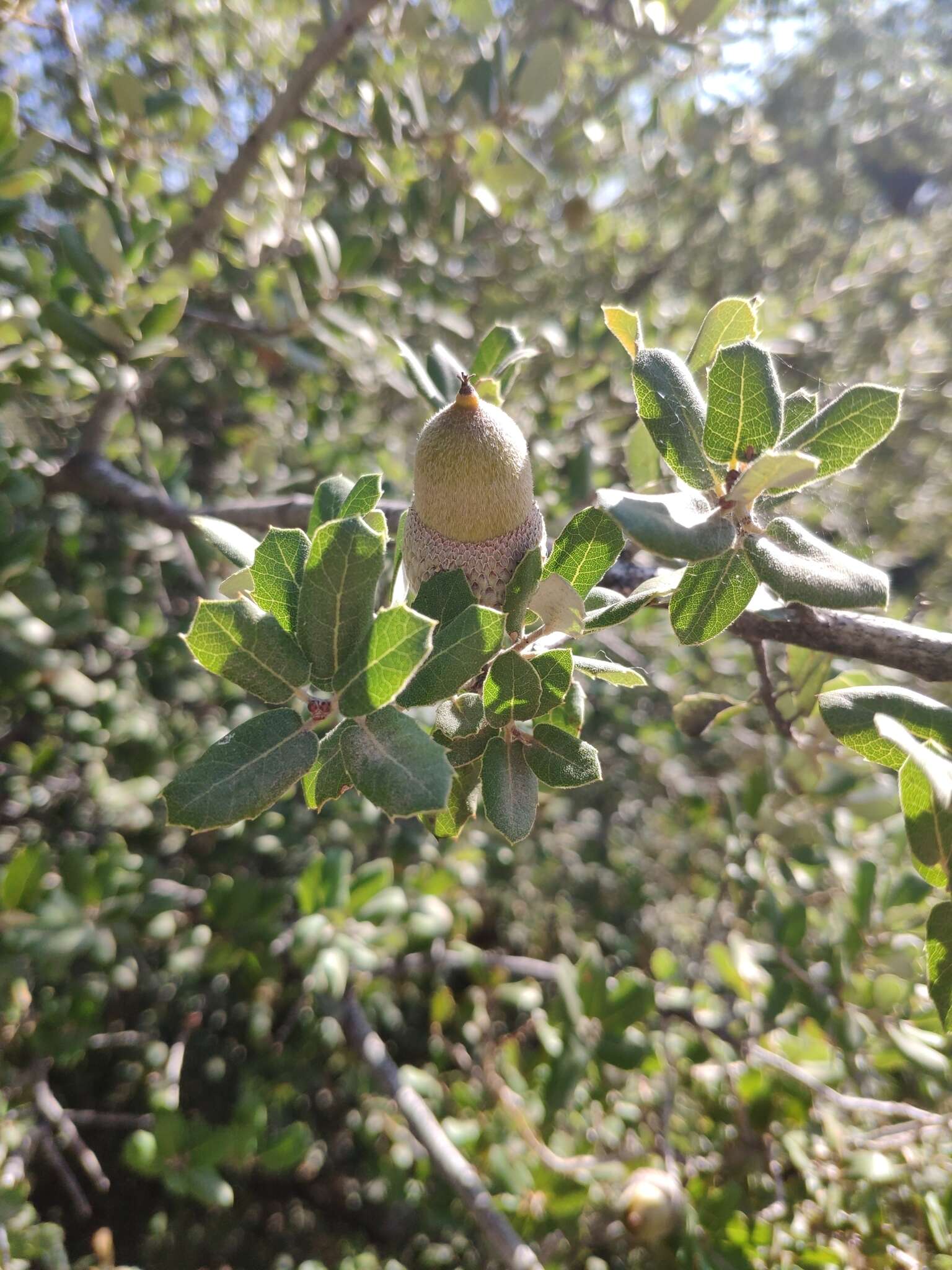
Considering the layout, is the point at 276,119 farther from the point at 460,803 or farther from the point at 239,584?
the point at 460,803

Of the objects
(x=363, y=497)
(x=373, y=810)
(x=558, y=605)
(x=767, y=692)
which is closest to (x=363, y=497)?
Answer: (x=363, y=497)

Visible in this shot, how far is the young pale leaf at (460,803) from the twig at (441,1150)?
107cm

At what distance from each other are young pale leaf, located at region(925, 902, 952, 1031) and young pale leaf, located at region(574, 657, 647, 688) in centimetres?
37

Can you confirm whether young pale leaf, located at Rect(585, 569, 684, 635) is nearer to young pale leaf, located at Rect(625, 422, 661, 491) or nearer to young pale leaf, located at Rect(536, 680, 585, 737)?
young pale leaf, located at Rect(536, 680, 585, 737)

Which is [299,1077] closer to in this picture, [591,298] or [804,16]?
[591,298]

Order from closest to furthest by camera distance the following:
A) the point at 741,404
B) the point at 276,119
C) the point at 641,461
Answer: the point at 741,404, the point at 641,461, the point at 276,119

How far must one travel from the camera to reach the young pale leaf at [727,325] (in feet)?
2.66

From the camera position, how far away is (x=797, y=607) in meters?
0.85

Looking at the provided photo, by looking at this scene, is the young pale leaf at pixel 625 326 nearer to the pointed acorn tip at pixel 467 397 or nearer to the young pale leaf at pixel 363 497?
the pointed acorn tip at pixel 467 397

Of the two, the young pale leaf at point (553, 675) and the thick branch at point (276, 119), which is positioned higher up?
the thick branch at point (276, 119)

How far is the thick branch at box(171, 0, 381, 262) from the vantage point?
5.31ft

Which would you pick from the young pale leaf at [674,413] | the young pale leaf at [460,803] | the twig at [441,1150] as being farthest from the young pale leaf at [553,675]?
the twig at [441,1150]

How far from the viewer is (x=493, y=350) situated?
0.99m

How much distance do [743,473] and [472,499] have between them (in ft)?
0.91
